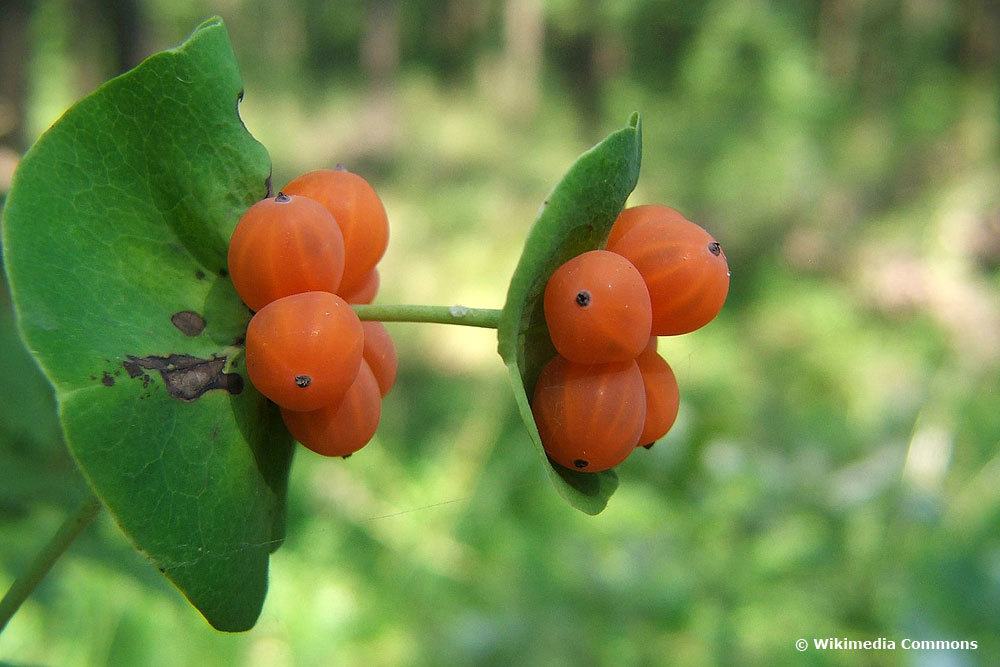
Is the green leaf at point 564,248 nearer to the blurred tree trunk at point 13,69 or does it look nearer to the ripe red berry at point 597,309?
the ripe red berry at point 597,309

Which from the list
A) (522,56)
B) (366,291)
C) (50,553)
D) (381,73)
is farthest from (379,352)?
(522,56)

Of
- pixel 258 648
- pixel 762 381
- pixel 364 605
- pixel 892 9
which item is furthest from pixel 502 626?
pixel 892 9

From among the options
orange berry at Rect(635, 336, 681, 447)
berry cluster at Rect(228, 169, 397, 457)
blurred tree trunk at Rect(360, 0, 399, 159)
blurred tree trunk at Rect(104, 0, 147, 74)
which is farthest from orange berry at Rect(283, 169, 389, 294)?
blurred tree trunk at Rect(360, 0, 399, 159)

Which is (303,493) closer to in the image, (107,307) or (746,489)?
(746,489)

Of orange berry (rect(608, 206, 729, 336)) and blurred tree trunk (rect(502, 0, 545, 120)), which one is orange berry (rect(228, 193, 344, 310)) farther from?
blurred tree trunk (rect(502, 0, 545, 120))

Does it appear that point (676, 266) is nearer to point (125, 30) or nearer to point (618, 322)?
point (618, 322)

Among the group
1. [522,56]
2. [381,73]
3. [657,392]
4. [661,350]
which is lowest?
[661,350]

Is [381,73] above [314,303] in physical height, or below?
below
